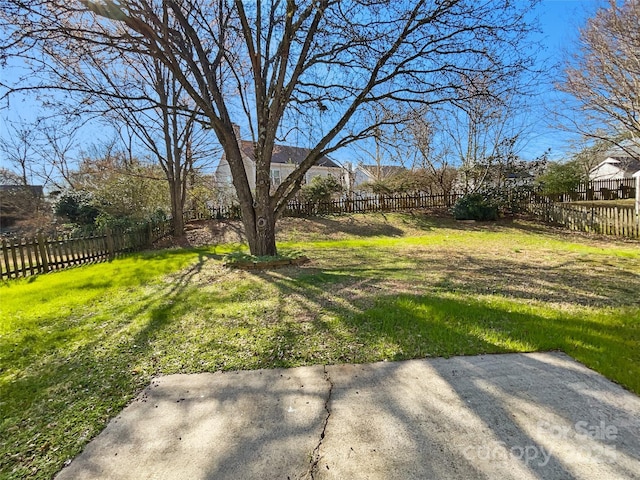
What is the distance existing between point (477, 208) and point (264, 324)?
16.1 metres

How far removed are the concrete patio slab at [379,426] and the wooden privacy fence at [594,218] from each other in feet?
40.1

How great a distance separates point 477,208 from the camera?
16.8 meters

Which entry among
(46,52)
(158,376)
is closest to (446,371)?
(158,376)

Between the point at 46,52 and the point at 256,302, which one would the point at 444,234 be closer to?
the point at 256,302

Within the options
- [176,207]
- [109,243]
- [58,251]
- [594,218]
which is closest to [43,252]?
[58,251]

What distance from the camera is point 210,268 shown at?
25.2ft

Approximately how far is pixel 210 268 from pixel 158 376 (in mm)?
5036

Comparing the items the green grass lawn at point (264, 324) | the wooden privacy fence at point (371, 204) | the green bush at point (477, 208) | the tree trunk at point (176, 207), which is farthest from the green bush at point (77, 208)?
the green bush at point (477, 208)

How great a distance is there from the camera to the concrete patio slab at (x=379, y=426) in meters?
1.69

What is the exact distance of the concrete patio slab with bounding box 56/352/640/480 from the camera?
1.69 meters

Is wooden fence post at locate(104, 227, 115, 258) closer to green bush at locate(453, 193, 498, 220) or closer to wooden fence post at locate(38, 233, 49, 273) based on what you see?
wooden fence post at locate(38, 233, 49, 273)

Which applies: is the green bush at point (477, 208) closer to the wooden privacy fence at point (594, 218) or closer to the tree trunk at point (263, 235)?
the wooden privacy fence at point (594, 218)

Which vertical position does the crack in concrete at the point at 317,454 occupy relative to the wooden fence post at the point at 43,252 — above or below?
below

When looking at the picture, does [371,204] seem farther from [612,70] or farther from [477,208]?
[612,70]
